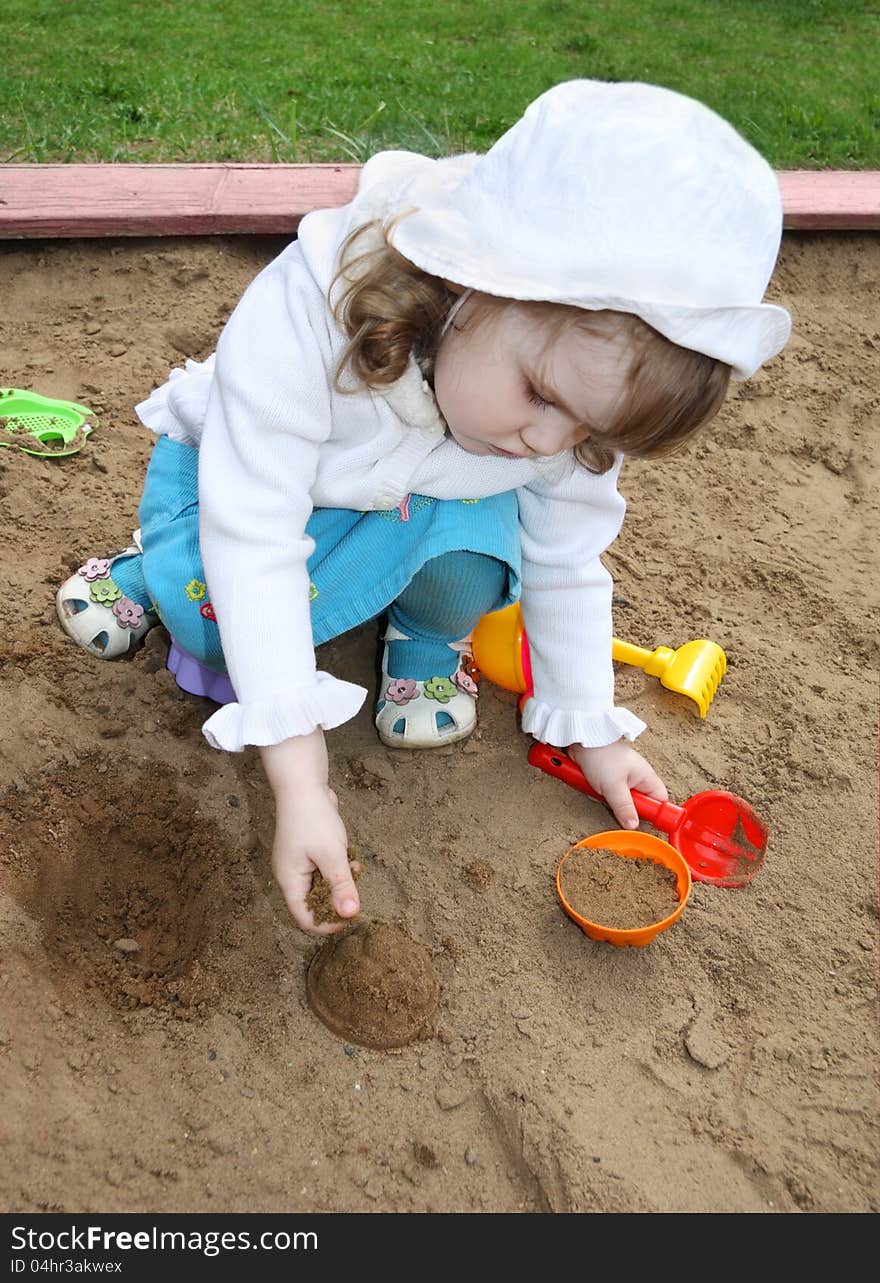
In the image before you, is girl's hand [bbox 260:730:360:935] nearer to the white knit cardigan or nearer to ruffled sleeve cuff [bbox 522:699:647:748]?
the white knit cardigan

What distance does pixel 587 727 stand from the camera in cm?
167

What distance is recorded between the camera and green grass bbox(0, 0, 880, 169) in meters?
3.09

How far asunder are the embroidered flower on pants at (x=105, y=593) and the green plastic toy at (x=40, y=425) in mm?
395

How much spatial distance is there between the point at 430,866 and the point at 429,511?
0.48 meters

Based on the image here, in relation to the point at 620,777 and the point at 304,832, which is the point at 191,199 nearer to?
the point at 620,777

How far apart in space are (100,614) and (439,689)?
53cm

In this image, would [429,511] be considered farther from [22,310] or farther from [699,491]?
[22,310]

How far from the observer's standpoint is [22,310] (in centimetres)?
245

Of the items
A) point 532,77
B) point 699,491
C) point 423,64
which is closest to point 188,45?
point 423,64

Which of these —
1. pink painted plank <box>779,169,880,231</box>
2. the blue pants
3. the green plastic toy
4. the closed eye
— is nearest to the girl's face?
the closed eye

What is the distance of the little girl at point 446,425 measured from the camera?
3.56 ft

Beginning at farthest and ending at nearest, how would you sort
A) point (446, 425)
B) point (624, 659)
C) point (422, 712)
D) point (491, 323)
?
point (624, 659)
point (422, 712)
point (446, 425)
point (491, 323)

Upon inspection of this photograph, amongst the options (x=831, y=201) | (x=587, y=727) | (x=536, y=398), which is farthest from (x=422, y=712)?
(x=831, y=201)

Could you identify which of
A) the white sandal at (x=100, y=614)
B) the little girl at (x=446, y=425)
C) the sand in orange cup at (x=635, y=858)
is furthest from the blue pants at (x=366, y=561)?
the sand in orange cup at (x=635, y=858)
